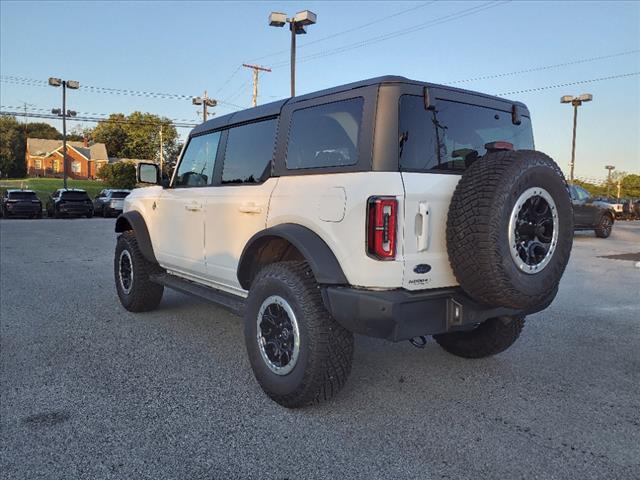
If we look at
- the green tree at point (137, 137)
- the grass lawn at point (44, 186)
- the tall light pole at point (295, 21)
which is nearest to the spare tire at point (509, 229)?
the tall light pole at point (295, 21)

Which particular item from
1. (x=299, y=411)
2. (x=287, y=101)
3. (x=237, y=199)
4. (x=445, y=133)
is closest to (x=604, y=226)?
(x=445, y=133)

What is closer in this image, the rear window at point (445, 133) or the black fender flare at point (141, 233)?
the rear window at point (445, 133)

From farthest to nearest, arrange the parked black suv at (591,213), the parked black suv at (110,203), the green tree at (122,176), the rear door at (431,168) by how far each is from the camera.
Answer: the green tree at (122,176)
the parked black suv at (110,203)
the parked black suv at (591,213)
the rear door at (431,168)

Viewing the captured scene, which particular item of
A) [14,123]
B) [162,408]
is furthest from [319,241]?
[14,123]

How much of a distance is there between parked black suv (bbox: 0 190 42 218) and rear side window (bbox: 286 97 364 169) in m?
25.7

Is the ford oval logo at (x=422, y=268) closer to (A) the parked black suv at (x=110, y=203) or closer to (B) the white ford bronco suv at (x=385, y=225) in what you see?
(B) the white ford bronco suv at (x=385, y=225)

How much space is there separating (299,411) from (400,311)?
1.02 m

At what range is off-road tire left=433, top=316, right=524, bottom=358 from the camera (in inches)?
160

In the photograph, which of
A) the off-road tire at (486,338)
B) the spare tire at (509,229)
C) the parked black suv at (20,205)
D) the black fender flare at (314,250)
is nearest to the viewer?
the spare tire at (509,229)

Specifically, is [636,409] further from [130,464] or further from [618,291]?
[618,291]

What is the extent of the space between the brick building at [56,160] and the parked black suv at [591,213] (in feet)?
269

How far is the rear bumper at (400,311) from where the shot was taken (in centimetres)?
286

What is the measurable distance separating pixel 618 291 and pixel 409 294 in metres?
6.19

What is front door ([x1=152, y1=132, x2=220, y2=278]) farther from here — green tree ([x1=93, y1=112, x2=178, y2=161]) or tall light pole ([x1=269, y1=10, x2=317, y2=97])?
green tree ([x1=93, y1=112, x2=178, y2=161])
